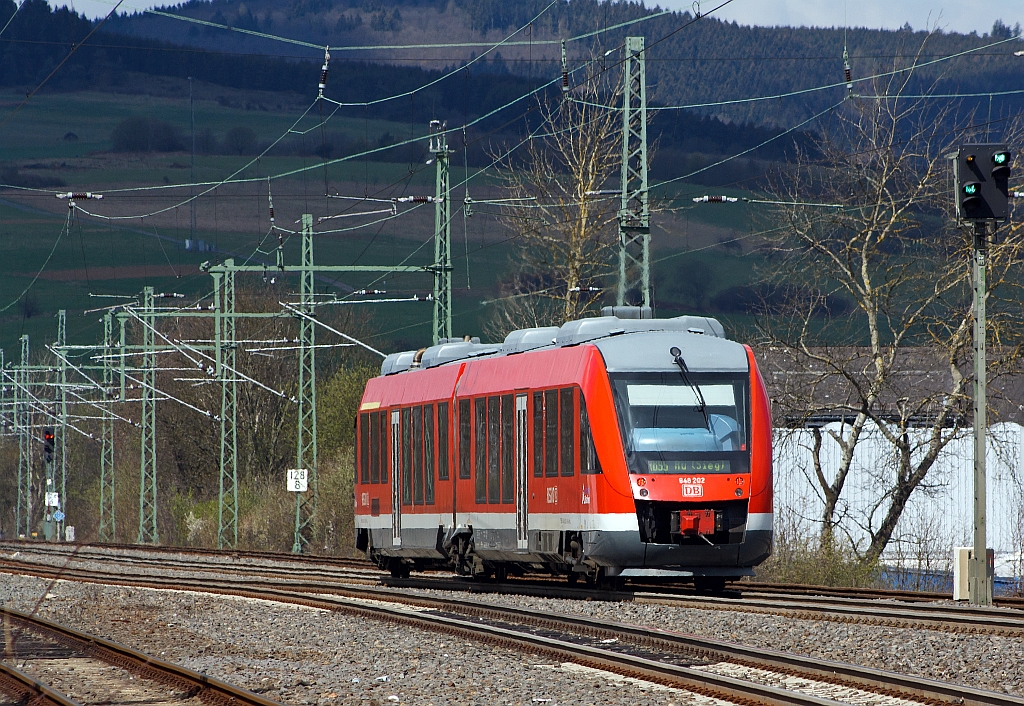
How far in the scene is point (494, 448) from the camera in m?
22.7

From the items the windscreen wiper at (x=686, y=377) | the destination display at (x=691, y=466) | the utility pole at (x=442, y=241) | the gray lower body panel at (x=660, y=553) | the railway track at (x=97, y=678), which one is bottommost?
the railway track at (x=97, y=678)

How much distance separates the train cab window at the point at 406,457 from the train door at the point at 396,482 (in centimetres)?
17

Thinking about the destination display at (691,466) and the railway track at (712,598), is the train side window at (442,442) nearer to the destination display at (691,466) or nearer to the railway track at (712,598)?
the railway track at (712,598)

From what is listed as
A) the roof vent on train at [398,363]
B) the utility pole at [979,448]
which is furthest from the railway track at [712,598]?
the roof vent on train at [398,363]

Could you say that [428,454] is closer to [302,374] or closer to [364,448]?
[364,448]

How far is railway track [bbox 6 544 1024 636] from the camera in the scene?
1611cm

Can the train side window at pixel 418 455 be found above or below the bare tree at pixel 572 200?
below

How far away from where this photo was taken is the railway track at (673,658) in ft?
37.1

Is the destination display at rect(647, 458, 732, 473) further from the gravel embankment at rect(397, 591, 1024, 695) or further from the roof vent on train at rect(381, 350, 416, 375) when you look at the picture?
the roof vent on train at rect(381, 350, 416, 375)

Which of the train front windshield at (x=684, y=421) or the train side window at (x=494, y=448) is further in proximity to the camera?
the train side window at (x=494, y=448)

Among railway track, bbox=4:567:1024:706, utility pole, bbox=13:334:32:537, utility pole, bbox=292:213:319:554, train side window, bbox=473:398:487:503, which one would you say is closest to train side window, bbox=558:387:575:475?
railway track, bbox=4:567:1024:706

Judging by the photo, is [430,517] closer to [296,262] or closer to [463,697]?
[463,697]

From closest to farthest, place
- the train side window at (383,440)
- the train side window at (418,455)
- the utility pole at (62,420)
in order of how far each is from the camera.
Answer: the train side window at (418,455), the train side window at (383,440), the utility pole at (62,420)

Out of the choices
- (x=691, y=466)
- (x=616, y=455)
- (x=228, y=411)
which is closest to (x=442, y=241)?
(x=616, y=455)
